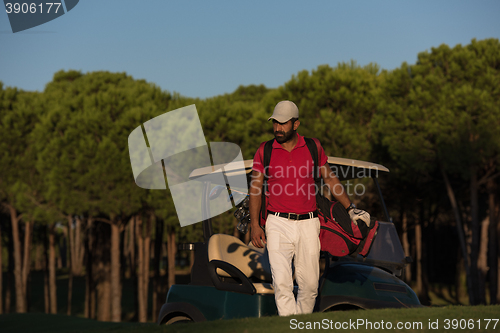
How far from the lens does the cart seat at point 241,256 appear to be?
5.17 meters

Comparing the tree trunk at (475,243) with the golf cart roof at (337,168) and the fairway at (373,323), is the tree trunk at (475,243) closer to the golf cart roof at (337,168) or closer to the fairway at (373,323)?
the golf cart roof at (337,168)

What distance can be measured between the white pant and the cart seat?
Result: 94cm

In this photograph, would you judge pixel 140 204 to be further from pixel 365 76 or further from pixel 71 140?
pixel 365 76

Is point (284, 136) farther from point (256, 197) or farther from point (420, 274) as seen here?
point (420, 274)

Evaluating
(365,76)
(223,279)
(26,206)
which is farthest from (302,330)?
(26,206)

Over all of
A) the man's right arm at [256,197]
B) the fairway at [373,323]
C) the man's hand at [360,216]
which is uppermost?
the man's right arm at [256,197]

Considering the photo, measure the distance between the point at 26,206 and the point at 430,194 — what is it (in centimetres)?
1668

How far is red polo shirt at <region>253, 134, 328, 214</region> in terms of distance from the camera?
168 inches

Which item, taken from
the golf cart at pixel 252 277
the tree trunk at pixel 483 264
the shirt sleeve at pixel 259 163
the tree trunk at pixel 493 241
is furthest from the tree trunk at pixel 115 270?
the shirt sleeve at pixel 259 163

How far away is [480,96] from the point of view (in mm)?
16047

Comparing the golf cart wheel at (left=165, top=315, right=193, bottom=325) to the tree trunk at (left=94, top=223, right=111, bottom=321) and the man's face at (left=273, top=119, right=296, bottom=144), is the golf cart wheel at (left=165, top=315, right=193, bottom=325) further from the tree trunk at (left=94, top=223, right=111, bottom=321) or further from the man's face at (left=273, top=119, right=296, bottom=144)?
the tree trunk at (left=94, top=223, right=111, bottom=321)

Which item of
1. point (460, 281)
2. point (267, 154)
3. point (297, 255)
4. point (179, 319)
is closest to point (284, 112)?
point (267, 154)

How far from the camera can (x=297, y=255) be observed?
426cm

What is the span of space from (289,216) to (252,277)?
5.01ft
